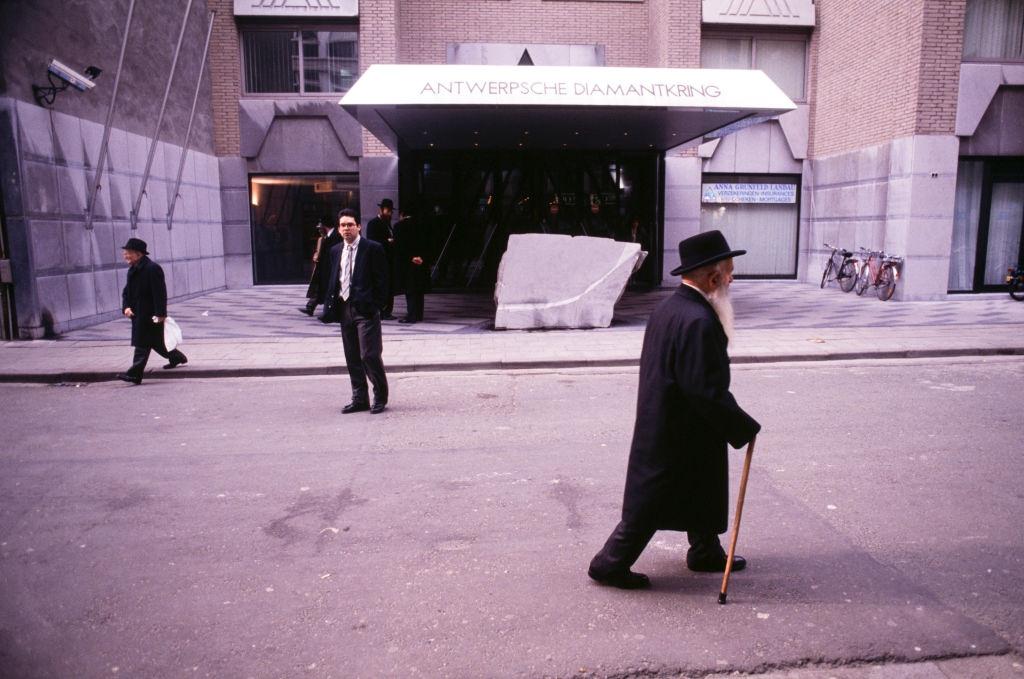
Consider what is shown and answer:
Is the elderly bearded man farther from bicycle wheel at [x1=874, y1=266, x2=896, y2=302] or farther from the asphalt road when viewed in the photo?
bicycle wheel at [x1=874, y1=266, x2=896, y2=302]

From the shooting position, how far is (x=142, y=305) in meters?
8.92

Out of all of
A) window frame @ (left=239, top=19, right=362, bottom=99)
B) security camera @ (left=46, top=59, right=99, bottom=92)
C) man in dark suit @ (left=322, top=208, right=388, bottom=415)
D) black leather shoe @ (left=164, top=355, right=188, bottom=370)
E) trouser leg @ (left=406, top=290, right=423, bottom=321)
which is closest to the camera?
man in dark suit @ (left=322, top=208, right=388, bottom=415)

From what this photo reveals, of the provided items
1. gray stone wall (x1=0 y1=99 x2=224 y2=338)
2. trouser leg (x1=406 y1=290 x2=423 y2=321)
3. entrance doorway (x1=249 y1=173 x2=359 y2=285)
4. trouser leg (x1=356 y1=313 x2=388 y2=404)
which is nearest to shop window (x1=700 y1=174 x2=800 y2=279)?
entrance doorway (x1=249 y1=173 x2=359 y2=285)

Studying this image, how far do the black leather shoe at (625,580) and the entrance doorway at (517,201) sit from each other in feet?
54.7

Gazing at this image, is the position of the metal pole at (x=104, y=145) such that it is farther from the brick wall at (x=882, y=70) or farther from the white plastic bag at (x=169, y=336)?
the brick wall at (x=882, y=70)

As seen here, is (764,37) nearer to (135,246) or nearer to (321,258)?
(321,258)

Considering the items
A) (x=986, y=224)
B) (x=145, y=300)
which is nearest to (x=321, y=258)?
(x=145, y=300)

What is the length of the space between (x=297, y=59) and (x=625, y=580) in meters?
18.8

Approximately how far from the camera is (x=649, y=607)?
11.7 feet

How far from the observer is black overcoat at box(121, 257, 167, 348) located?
8.86m

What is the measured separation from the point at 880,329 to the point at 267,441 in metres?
9.78

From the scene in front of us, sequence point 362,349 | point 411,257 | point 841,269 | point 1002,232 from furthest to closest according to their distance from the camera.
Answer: point 841,269 → point 1002,232 → point 411,257 → point 362,349

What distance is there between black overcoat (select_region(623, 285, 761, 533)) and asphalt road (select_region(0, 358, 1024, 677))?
48cm

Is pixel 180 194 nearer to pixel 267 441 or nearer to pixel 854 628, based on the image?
pixel 267 441
